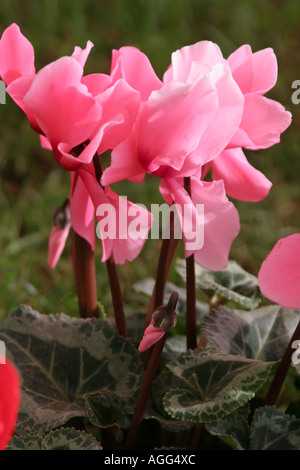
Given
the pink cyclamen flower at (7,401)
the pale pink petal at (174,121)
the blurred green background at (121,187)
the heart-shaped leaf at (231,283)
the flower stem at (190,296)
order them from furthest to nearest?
the blurred green background at (121,187) → the heart-shaped leaf at (231,283) → the flower stem at (190,296) → the pale pink petal at (174,121) → the pink cyclamen flower at (7,401)

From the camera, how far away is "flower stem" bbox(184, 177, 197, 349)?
2.27ft

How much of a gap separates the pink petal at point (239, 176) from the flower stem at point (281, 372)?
14cm

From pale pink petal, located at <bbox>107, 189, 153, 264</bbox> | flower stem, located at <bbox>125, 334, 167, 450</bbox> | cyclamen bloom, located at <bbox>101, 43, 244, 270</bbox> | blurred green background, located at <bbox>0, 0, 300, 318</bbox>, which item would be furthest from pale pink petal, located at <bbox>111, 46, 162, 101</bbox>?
blurred green background, located at <bbox>0, 0, 300, 318</bbox>

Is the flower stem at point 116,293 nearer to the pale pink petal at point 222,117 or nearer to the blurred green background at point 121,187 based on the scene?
the pale pink petal at point 222,117

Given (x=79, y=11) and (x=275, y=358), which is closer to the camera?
(x=275, y=358)

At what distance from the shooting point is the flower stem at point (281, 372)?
0.69 m

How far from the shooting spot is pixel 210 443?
32.0 inches

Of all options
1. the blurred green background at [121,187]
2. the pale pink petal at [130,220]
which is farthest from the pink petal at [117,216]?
the blurred green background at [121,187]

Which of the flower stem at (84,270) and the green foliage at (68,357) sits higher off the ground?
the flower stem at (84,270)

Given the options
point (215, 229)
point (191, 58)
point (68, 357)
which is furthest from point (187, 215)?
point (68, 357)

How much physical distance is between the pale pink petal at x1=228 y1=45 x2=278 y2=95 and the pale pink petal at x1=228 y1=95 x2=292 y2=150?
2 centimetres
